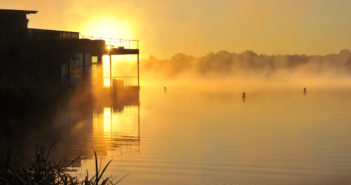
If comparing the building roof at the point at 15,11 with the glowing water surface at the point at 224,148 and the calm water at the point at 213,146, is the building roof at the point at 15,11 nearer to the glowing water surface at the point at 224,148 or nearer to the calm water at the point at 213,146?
the calm water at the point at 213,146

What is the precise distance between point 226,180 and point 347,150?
9129 mm

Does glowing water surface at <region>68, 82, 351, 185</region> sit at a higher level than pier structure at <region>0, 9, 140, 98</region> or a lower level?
lower

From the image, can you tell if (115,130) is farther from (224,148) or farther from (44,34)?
(44,34)

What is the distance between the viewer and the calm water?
19.4 m

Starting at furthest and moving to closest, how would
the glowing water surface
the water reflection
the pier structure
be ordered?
1. the pier structure
2. the water reflection
3. the glowing water surface

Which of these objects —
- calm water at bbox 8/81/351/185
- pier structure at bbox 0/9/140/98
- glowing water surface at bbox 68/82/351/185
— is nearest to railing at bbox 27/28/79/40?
pier structure at bbox 0/9/140/98

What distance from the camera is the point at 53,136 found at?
1171 inches

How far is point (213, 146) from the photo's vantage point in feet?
86.5

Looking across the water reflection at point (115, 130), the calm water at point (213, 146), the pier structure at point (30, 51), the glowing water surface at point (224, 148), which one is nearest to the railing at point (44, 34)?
the pier structure at point (30, 51)

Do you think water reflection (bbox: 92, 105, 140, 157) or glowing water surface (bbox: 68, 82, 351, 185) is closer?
glowing water surface (bbox: 68, 82, 351, 185)

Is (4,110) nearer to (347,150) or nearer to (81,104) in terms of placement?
(81,104)

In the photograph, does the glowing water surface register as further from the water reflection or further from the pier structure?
the pier structure

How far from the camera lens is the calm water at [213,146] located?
1938 cm

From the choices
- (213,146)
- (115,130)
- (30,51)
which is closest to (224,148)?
(213,146)
